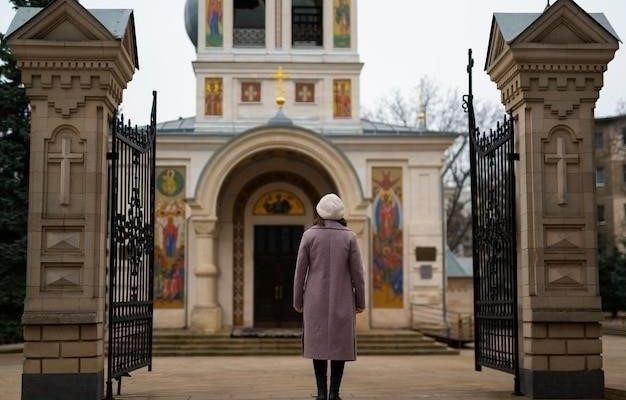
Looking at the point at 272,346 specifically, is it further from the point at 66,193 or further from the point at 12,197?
the point at 66,193

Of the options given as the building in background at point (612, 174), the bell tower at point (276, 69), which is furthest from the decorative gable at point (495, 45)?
the building in background at point (612, 174)

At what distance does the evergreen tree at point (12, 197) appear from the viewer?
20.9 meters

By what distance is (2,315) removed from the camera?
21297 mm

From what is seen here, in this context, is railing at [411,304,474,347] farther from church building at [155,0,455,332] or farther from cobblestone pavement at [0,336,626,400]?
cobblestone pavement at [0,336,626,400]

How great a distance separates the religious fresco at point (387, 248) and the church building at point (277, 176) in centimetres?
3

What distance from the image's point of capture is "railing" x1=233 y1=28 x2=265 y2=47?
27.5m

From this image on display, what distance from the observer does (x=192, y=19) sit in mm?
30500

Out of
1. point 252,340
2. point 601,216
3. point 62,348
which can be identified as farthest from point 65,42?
point 601,216

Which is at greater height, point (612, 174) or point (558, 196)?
point (612, 174)

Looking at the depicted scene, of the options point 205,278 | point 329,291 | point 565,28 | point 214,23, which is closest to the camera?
point 329,291

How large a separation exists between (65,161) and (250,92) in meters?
17.3

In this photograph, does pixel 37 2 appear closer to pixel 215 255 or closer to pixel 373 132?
pixel 215 255

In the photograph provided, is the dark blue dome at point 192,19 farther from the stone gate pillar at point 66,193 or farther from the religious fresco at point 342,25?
the stone gate pillar at point 66,193

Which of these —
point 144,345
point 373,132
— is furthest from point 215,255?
point 144,345
